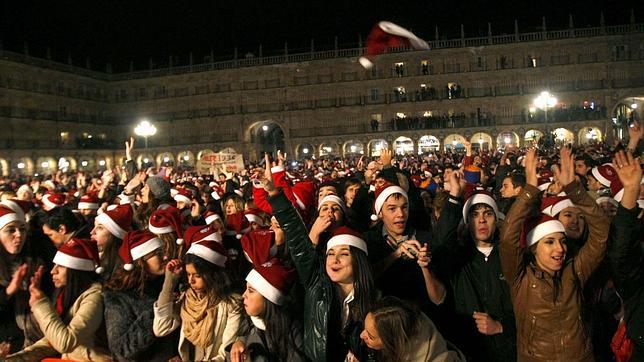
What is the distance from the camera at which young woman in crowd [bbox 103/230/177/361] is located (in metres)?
3.71

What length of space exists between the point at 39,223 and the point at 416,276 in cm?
402

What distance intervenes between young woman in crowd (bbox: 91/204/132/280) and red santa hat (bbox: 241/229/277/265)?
1163 mm

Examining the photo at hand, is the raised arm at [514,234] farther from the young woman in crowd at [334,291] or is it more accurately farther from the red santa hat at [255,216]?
the red santa hat at [255,216]

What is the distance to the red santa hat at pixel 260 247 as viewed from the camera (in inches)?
174

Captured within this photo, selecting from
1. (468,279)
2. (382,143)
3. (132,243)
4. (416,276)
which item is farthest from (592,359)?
(382,143)

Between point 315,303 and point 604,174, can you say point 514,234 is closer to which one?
point 315,303

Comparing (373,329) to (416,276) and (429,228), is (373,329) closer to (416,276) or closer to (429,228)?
(416,276)

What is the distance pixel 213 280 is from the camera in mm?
3969

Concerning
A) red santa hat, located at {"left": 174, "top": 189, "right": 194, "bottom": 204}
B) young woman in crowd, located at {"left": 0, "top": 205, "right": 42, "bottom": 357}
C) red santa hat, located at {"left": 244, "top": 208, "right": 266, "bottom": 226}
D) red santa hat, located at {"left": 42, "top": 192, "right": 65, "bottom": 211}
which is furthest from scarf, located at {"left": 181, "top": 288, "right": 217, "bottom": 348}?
red santa hat, located at {"left": 42, "top": 192, "right": 65, "bottom": 211}

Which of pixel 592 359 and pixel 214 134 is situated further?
pixel 214 134

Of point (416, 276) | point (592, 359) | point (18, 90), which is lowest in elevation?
point (592, 359)

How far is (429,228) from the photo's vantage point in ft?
19.8

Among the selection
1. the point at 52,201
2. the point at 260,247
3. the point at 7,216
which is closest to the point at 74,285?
the point at 260,247

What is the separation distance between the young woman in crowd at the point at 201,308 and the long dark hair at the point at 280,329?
39 centimetres
